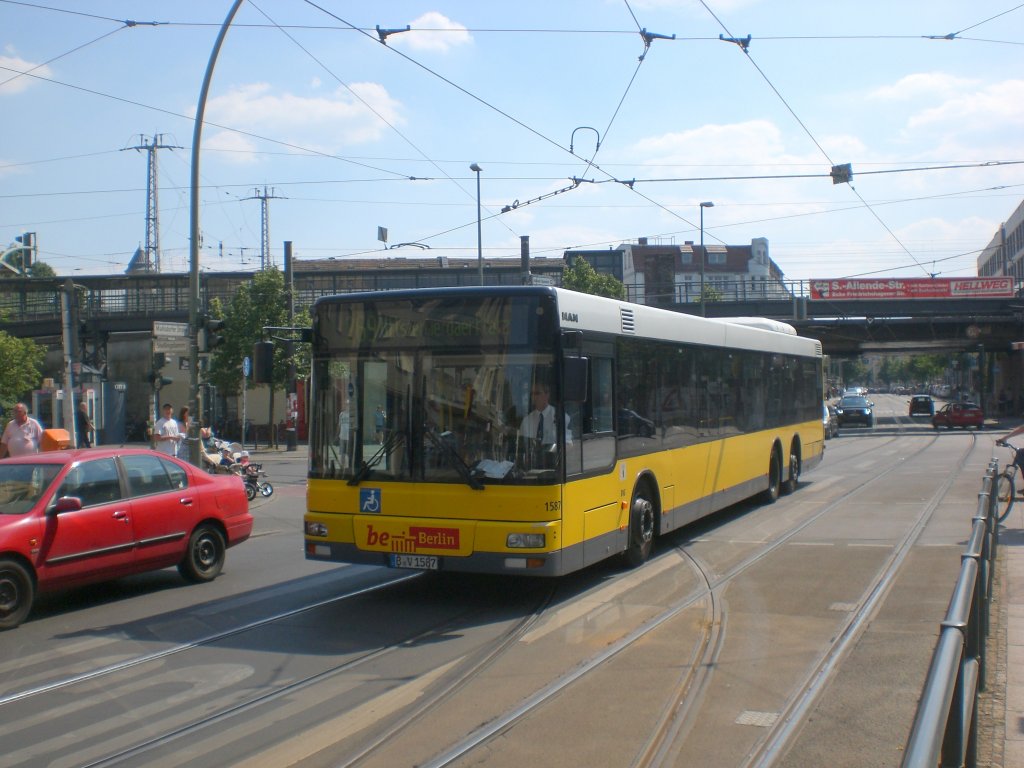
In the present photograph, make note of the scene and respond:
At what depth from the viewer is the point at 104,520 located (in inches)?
376

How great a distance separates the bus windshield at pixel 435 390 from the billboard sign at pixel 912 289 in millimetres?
44749

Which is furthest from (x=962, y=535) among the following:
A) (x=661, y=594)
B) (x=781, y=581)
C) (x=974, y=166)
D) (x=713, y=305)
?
(x=713, y=305)

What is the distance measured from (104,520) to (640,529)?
214 inches

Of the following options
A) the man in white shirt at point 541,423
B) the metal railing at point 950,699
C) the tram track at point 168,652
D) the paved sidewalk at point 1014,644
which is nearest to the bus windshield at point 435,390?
the man in white shirt at point 541,423

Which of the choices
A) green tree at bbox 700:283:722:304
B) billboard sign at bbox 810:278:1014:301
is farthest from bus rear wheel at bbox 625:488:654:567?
billboard sign at bbox 810:278:1014:301

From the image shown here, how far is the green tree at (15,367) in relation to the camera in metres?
41.8

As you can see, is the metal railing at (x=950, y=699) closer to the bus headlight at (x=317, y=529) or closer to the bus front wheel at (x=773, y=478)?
the bus headlight at (x=317, y=529)

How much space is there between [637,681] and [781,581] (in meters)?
3.94

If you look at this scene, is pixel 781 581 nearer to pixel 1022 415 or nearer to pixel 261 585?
pixel 261 585

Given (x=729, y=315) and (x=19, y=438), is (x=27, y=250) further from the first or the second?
(x=729, y=315)

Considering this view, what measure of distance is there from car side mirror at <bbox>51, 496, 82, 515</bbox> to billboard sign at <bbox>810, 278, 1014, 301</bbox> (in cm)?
4644

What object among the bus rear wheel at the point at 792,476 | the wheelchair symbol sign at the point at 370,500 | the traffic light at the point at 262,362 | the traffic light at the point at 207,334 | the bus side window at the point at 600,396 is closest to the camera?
the wheelchair symbol sign at the point at 370,500

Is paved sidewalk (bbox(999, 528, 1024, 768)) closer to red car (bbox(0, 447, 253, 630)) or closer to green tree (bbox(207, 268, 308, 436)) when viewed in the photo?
red car (bbox(0, 447, 253, 630))

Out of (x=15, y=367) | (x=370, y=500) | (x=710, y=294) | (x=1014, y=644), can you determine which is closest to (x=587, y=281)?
(x=710, y=294)
